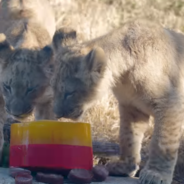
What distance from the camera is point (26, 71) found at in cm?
386

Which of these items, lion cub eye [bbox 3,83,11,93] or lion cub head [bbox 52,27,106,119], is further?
lion cub eye [bbox 3,83,11,93]

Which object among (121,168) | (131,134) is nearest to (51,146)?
(121,168)

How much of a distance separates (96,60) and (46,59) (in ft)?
2.33

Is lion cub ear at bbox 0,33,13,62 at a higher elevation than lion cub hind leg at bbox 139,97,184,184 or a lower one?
higher

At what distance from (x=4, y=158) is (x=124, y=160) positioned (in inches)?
35.7

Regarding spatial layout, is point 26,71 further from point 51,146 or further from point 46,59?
point 51,146

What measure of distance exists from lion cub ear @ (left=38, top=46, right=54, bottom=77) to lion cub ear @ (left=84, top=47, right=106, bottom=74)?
590 mm

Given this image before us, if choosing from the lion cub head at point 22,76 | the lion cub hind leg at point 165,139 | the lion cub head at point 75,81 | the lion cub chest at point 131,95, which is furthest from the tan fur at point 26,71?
the lion cub hind leg at point 165,139

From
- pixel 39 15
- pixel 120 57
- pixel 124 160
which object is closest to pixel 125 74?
pixel 120 57

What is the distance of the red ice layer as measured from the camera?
3254 mm

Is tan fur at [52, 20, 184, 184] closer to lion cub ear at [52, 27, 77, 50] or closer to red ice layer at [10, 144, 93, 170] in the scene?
lion cub ear at [52, 27, 77, 50]

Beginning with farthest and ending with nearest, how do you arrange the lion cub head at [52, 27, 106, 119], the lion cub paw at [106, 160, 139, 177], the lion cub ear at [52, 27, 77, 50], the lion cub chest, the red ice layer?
the lion cub paw at [106, 160, 139, 177] < the lion cub ear at [52, 27, 77, 50] < the lion cub chest < the lion cub head at [52, 27, 106, 119] < the red ice layer

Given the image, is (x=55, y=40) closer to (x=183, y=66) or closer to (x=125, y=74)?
(x=125, y=74)

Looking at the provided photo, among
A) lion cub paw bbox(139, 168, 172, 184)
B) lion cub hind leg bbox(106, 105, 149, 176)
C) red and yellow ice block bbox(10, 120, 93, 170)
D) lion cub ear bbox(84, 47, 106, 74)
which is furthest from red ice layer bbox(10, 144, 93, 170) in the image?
lion cub hind leg bbox(106, 105, 149, 176)
